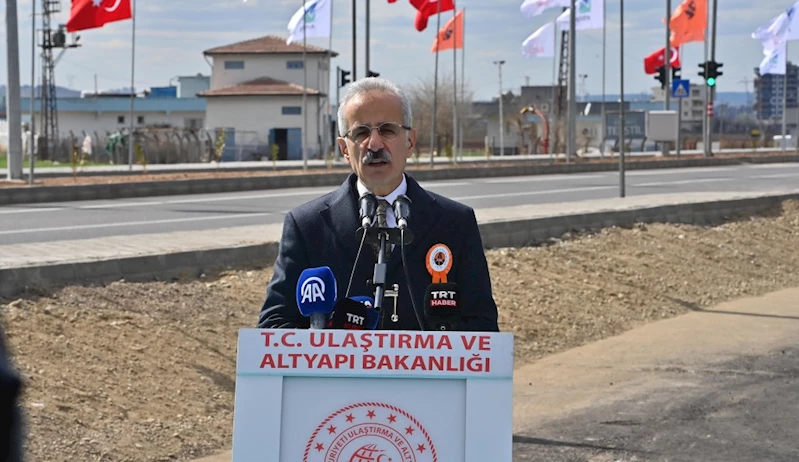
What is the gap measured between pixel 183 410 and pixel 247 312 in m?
2.50

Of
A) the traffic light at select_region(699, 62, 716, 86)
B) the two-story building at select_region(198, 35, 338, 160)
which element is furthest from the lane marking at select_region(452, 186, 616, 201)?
the two-story building at select_region(198, 35, 338, 160)

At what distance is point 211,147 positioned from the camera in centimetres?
5769

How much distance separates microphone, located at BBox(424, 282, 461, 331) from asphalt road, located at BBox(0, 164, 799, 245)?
43.2ft

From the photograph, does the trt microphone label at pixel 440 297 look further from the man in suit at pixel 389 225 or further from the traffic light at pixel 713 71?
the traffic light at pixel 713 71

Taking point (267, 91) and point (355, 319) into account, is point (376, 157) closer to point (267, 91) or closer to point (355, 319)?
point (355, 319)

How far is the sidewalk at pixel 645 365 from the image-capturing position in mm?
9797

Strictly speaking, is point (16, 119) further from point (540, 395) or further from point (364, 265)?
point (364, 265)

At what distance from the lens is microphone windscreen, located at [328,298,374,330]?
2930 millimetres

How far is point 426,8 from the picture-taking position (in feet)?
135

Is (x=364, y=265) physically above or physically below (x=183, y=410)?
above

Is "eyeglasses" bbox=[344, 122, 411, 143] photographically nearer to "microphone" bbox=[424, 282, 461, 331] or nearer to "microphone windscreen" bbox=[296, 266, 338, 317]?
"microphone" bbox=[424, 282, 461, 331]

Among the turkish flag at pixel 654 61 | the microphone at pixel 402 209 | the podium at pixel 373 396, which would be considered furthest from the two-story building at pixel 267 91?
the podium at pixel 373 396

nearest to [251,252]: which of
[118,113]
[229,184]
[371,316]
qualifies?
[371,316]

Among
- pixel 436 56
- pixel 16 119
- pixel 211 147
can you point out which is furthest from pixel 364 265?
pixel 211 147
